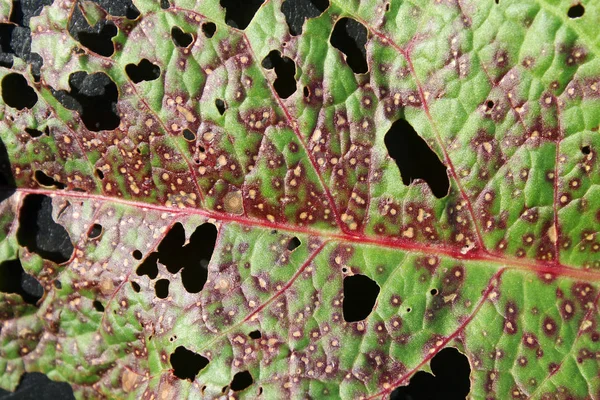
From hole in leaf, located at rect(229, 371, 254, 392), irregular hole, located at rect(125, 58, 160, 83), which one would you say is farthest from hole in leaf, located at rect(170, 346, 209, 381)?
irregular hole, located at rect(125, 58, 160, 83)

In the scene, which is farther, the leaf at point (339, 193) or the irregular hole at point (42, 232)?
the irregular hole at point (42, 232)

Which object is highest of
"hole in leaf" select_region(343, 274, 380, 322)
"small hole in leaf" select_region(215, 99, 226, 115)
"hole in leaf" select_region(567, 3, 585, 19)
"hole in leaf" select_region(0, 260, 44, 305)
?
"hole in leaf" select_region(567, 3, 585, 19)

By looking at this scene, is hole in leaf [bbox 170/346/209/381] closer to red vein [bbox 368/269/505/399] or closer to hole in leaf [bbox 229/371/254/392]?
hole in leaf [bbox 229/371/254/392]

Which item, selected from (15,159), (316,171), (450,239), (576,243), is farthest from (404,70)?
(15,159)

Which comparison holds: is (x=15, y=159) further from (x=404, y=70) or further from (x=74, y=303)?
(x=404, y=70)

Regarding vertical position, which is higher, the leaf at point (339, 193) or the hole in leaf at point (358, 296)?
the leaf at point (339, 193)

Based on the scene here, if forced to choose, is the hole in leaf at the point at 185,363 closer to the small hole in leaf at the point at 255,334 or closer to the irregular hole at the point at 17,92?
the small hole in leaf at the point at 255,334

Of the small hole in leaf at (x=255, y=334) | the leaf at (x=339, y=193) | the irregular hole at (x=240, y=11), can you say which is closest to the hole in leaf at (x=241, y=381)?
the leaf at (x=339, y=193)
